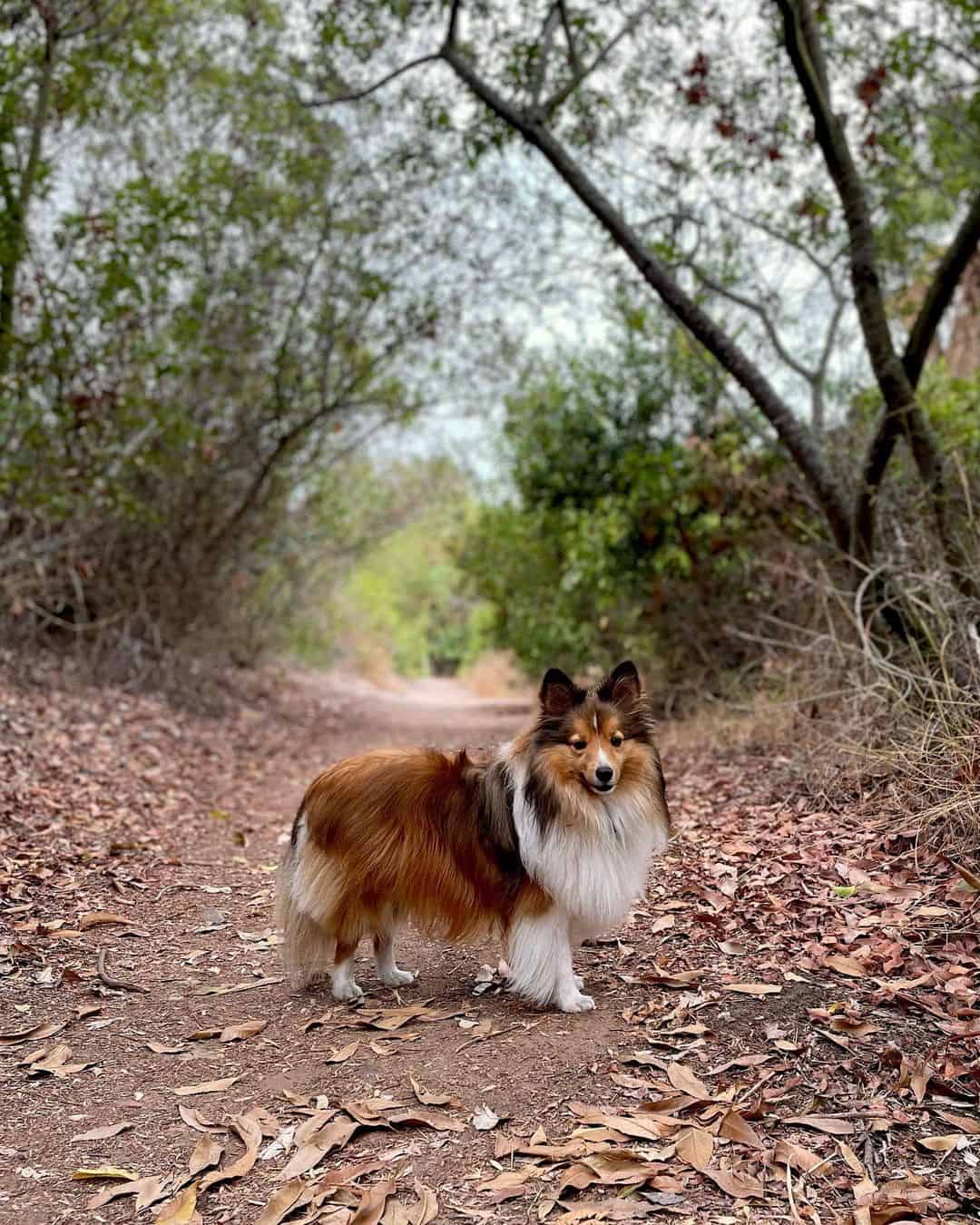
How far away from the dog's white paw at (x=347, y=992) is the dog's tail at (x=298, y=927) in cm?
11

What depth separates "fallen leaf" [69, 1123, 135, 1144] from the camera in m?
3.38

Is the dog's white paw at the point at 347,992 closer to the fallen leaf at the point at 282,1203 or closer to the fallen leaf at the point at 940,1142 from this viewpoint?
the fallen leaf at the point at 282,1203

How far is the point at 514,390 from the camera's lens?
14.0 metres

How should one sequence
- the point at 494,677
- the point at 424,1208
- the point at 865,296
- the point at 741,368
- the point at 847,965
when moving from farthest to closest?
the point at 494,677, the point at 741,368, the point at 865,296, the point at 847,965, the point at 424,1208

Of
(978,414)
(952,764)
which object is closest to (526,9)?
(978,414)

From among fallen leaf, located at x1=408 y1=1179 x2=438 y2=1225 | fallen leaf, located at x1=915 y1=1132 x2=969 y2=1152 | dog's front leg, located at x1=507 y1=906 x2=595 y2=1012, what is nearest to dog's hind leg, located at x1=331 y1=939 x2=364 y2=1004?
dog's front leg, located at x1=507 y1=906 x2=595 y2=1012

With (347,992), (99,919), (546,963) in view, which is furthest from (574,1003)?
(99,919)

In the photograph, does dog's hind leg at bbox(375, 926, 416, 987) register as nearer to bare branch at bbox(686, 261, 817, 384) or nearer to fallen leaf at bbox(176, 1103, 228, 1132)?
fallen leaf at bbox(176, 1103, 228, 1132)

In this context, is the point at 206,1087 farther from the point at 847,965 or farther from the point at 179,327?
the point at 179,327

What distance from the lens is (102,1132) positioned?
341 cm

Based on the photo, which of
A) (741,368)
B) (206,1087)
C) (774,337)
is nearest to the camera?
(206,1087)

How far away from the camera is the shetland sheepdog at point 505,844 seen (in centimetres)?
414

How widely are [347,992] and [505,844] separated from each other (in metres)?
0.95

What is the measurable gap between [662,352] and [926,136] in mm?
3421
